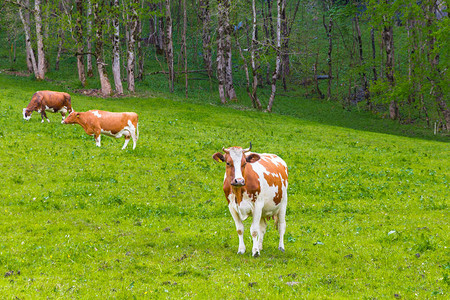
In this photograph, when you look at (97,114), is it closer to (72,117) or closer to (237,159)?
(72,117)

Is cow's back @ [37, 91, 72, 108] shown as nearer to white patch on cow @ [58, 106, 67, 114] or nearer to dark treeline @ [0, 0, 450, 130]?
white patch on cow @ [58, 106, 67, 114]

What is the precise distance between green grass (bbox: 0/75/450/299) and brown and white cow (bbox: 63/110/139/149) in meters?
0.95

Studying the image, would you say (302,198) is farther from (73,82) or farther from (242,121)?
(73,82)

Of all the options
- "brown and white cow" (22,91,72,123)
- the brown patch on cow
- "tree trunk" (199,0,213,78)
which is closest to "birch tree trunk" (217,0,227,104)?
"tree trunk" (199,0,213,78)

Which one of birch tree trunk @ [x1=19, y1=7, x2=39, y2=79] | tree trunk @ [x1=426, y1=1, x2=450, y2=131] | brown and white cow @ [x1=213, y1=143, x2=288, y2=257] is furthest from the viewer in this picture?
birch tree trunk @ [x1=19, y1=7, x2=39, y2=79]

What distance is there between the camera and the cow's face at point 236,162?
35.2ft

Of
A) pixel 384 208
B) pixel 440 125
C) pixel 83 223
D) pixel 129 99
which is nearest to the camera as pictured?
pixel 83 223

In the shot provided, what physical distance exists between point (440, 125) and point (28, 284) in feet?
168

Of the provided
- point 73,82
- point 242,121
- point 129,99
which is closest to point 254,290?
point 242,121

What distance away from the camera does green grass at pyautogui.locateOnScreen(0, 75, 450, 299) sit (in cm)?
1008

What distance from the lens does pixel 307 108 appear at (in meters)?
62.6

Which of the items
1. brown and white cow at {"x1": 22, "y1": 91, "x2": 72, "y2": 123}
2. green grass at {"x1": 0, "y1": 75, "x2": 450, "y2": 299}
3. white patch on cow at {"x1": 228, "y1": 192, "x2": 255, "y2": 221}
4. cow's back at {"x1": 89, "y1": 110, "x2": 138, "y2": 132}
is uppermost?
brown and white cow at {"x1": 22, "y1": 91, "x2": 72, "y2": 123}

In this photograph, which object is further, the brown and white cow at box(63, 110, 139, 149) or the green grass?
the brown and white cow at box(63, 110, 139, 149)

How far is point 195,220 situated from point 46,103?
61.2 feet
